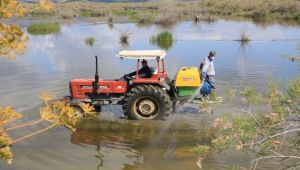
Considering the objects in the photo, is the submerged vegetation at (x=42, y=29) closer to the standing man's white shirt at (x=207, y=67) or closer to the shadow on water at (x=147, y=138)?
the standing man's white shirt at (x=207, y=67)

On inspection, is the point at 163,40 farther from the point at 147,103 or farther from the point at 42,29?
the point at 147,103

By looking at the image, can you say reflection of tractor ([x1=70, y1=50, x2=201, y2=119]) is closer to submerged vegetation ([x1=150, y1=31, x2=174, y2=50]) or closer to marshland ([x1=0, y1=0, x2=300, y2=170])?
marshland ([x1=0, y1=0, x2=300, y2=170])

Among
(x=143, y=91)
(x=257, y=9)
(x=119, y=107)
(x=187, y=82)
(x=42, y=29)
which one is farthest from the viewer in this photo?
(x=257, y=9)

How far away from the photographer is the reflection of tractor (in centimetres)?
1198

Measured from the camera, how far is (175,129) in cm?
1146

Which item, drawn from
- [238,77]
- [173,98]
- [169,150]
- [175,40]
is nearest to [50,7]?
[169,150]

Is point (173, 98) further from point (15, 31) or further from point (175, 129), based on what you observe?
point (15, 31)

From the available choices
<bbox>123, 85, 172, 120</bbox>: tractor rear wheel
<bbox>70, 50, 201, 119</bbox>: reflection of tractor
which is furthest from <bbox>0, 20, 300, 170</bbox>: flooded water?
<bbox>70, 50, 201, 119</bbox>: reflection of tractor

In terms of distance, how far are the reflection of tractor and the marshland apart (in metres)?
0.37

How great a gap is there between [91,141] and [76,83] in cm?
254

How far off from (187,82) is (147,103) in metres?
1.20

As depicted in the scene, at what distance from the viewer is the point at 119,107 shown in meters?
13.9

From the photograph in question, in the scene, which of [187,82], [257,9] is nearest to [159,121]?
[187,82]

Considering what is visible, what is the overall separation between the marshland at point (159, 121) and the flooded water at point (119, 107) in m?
0.02
